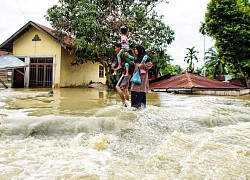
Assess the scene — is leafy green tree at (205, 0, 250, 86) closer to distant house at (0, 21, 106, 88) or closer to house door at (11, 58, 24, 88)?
distant house at (0, 21, 106, 88)

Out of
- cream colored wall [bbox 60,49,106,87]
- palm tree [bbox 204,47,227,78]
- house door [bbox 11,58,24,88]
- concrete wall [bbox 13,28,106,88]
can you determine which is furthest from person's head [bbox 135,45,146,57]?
palm tree [bbox 204,47,227,78]

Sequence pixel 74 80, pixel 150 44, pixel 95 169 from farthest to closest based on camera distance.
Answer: pixel 74 80 → pixel 150 44 → pixel 95 169

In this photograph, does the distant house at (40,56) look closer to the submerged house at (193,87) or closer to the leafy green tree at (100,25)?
the leafy green tree at (100,25)

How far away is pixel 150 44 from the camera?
53.5 ft

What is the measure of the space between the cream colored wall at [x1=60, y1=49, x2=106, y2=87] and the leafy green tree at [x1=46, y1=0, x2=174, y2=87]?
1414 millimetres

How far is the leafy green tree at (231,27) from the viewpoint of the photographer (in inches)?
701

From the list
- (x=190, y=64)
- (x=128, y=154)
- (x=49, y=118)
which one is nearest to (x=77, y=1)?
(x=49, y=118)

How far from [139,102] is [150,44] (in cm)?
1137

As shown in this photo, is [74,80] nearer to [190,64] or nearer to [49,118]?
[49,118]

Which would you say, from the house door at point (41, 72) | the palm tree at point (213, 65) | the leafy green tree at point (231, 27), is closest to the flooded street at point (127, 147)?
the house door at point (41, 72)

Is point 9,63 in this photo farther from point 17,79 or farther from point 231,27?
point 231,27

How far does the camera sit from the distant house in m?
17.1

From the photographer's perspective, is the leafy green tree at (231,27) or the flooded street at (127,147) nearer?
the flooded street at (127,147)

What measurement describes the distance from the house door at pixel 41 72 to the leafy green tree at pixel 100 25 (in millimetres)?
2134
